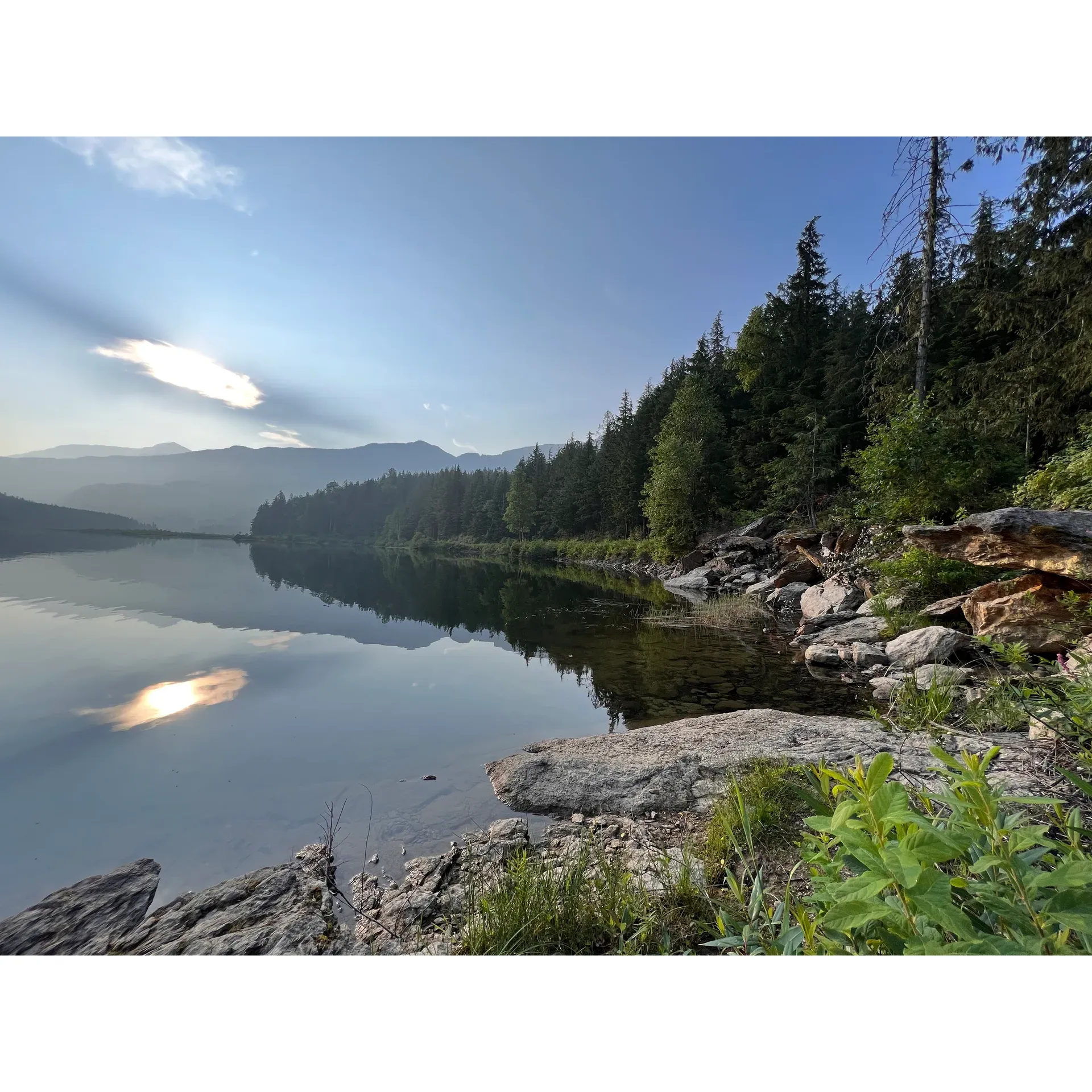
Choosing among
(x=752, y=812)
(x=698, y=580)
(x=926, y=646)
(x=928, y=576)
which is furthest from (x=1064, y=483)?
(x=698, y=580)

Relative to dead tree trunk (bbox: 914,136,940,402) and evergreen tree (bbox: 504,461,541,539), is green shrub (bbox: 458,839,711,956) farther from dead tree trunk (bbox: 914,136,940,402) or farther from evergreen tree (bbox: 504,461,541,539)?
evergreen tree (bbox: 504,461,541,539)

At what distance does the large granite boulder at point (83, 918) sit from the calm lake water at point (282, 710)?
204mm

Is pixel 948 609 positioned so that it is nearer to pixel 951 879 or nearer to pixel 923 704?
pixel 923 704

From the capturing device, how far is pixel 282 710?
6770 mm

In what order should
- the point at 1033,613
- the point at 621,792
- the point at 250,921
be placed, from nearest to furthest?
the point at 250,921 < the point at 621,792 < the point at 1033,613

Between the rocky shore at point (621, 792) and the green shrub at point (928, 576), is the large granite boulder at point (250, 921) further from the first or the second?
the green shrub at point (928, 576)

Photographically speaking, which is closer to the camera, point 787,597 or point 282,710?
point 282,710

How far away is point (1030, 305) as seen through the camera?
10266 mm

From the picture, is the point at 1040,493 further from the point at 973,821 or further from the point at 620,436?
the point at 620,436

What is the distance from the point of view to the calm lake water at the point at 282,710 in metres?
4.01

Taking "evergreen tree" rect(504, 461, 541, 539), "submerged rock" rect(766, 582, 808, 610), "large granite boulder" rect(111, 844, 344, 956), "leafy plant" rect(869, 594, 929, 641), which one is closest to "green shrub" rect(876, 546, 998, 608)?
"leafy plant" rect(869, 594, 929, 641)

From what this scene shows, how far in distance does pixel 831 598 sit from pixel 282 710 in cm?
1211

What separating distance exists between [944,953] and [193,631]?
14.1 metres
